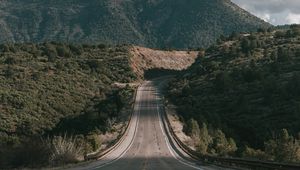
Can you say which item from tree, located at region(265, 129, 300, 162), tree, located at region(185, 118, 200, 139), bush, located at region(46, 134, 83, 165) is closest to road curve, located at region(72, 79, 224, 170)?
bush, located at region(46, 134, 83, 165)

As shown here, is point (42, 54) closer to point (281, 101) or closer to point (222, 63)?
point (222, 63)

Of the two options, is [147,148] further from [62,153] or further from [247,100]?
[247,100]

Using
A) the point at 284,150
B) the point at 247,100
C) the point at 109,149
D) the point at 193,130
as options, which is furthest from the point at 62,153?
the point at 247,100

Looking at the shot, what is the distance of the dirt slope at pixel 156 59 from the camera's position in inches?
6752

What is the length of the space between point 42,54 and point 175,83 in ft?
133

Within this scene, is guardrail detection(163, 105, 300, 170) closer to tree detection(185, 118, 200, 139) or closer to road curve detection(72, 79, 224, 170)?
road curve detection(72, 79, 224, 170)

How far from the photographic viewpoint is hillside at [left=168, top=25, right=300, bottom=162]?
57909 mm

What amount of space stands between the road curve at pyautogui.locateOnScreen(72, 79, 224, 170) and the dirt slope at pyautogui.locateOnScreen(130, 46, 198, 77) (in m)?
47.3

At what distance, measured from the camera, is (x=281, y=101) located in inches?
3410

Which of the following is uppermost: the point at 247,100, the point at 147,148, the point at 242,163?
the point at 247,100

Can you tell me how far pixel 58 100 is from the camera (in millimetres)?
108625

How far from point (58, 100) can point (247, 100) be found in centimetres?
3787

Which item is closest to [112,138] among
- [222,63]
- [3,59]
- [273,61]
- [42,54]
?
[273,61]

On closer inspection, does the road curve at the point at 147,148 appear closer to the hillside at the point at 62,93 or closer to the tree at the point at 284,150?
the hillside at the point at 62,93
